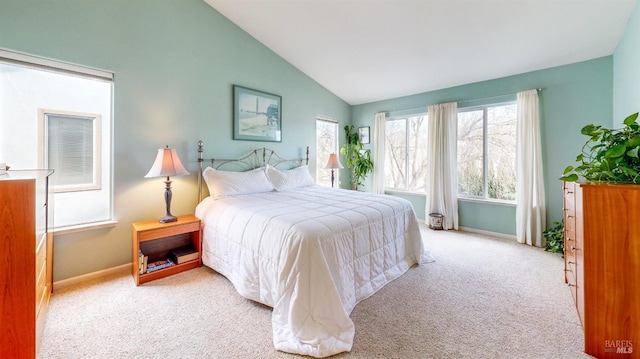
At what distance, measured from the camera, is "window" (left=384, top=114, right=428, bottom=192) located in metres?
4.89

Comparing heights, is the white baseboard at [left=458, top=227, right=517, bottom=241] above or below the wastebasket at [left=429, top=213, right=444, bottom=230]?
below

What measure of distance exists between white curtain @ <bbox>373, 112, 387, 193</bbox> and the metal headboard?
1.59 meters

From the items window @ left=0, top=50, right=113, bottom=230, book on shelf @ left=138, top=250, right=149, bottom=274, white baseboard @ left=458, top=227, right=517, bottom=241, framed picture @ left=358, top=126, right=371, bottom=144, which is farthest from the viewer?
framed picture @ left=358, top=126, right=371, bottom=144

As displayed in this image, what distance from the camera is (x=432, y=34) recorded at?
10.3 ft

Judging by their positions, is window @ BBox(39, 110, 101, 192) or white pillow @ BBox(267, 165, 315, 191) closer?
window @ BBox(39, 110, 101, 192)

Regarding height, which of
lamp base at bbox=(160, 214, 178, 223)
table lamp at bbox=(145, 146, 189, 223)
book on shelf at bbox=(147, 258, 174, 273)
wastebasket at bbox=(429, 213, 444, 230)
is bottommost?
book on shelf at bbox=(147, 258, 174, 273)

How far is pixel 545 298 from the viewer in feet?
7.33

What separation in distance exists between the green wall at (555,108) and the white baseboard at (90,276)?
15.8 ft

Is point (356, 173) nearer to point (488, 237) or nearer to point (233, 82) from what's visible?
point (488, 237)

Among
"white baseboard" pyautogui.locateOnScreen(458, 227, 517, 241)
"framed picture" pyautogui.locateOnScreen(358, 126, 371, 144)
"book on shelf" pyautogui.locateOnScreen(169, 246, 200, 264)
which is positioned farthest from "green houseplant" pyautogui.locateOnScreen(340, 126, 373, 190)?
"book on shelf" pyautogui.locateOnScreen(169, 246, 200, 264)

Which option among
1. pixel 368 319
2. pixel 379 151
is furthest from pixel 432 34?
pixel 368 319

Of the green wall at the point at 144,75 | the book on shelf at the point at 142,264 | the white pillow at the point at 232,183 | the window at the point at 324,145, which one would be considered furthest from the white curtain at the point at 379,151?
the book on shelf at the point at 142,264

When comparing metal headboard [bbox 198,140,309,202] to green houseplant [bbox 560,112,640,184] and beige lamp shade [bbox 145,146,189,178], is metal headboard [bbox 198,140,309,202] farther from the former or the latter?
green houseplant [bbox 560,112,640,184]

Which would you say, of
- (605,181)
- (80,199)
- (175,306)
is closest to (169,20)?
(80,199)
